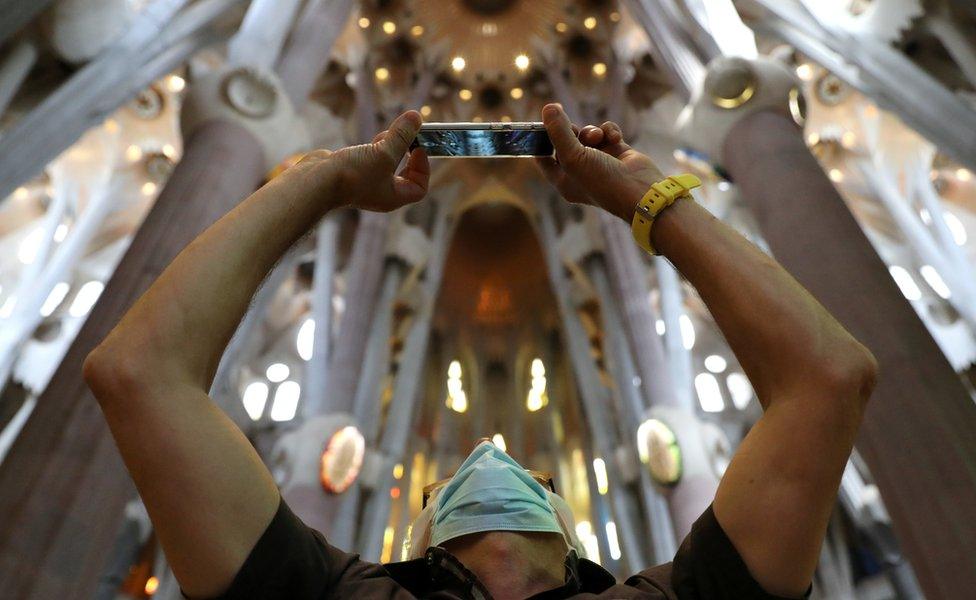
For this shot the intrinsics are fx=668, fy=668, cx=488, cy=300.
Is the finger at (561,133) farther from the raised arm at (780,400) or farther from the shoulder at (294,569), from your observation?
the shoulder at (294,569)

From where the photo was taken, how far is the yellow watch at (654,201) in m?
1.30

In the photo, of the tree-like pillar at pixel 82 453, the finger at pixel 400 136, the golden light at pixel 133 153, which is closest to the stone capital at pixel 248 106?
the tree-like pillar at pixel 82 453

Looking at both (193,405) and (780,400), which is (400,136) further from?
(780,400)

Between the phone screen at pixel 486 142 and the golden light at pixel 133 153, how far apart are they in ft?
47.0

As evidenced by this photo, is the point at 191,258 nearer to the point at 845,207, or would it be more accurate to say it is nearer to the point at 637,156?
the point at 637,156

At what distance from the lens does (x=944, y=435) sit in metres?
3.70

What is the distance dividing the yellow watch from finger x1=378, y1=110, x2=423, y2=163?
1.63 feet

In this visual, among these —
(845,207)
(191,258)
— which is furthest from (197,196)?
(845,207)

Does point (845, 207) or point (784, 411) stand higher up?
point (784, 411)

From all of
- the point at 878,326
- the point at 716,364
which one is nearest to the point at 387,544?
the point at 716,364

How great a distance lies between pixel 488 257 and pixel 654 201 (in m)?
19.5

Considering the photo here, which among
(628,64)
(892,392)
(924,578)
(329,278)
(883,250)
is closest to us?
(924,578)

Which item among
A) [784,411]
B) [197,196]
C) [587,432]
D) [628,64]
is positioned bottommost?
[587,432]

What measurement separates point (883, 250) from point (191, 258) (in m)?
16.5
